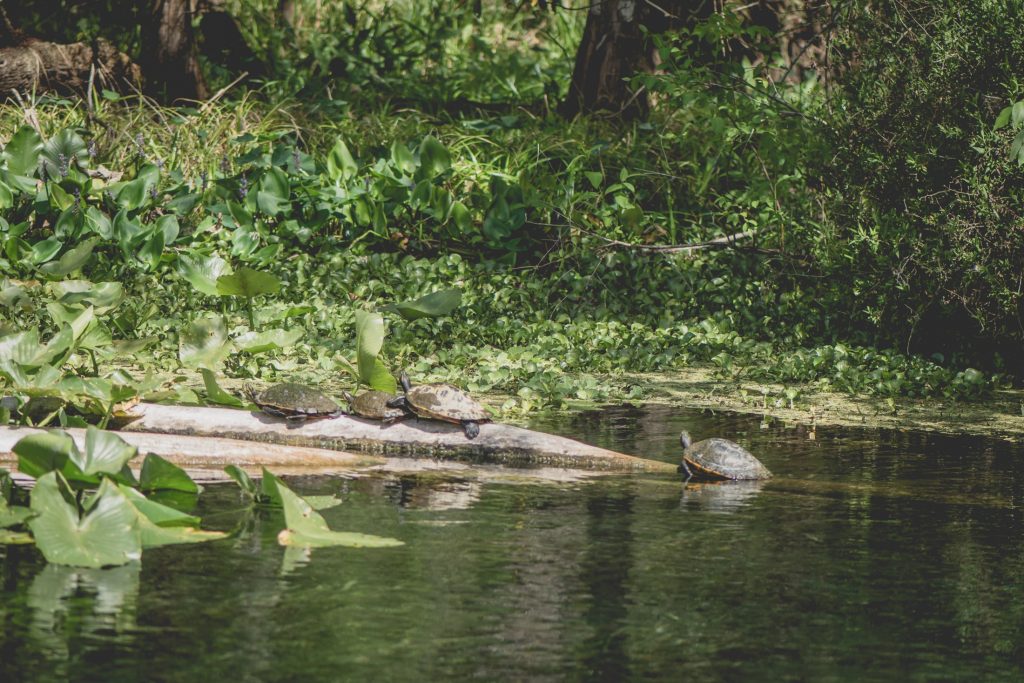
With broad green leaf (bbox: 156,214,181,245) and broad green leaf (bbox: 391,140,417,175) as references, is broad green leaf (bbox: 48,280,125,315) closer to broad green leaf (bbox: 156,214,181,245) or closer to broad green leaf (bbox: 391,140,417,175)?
broad green leaf (bbox: 156,214,181,245)

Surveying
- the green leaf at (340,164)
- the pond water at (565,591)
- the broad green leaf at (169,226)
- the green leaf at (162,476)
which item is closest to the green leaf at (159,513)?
the pond water at (565,591)

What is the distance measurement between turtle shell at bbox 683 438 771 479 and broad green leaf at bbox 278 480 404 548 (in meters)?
1.58

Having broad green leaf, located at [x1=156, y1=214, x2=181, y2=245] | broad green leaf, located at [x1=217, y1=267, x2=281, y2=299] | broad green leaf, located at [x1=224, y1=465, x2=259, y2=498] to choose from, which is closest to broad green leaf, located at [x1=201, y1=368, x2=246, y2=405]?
broad green leaf, located at [x1=217, y1=267, x2=281, y2=299]

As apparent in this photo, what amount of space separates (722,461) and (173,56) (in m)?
7.96

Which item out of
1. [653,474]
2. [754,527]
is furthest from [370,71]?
[754,527]

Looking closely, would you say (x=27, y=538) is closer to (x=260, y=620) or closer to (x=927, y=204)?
(x=260, y=620)

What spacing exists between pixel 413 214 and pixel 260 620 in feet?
22.1

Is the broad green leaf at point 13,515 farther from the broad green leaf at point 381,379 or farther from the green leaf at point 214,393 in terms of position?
the broad green leaf at point 381,379

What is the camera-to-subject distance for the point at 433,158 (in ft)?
31.9

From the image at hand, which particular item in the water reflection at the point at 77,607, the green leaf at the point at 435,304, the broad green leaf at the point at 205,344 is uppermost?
the green leaf at the point at 435,304

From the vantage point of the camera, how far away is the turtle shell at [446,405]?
209 inches

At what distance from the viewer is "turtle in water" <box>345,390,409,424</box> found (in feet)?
18.0

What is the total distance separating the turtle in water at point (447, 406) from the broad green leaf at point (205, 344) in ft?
3.27

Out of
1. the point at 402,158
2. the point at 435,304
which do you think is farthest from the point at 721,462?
the point at 402,158
